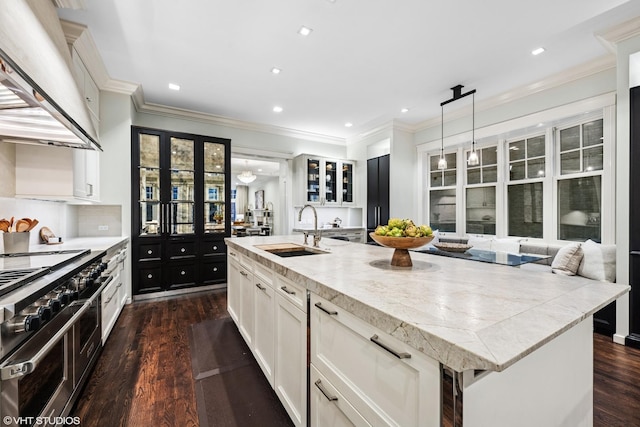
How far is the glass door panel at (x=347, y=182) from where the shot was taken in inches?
233

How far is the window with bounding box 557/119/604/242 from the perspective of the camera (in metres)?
3.29

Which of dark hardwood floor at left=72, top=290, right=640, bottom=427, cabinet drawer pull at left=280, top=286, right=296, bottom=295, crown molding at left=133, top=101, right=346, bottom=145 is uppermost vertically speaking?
crown molding at left=133, top=101, right=346, bottom=145

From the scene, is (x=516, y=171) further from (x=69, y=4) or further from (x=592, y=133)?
(x=69, y=4)

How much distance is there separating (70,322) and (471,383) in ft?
6.43

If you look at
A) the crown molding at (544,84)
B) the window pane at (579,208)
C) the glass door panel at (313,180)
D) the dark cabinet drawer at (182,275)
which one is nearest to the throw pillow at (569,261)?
the window pane at (579,208)

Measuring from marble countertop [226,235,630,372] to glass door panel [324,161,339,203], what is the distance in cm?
410

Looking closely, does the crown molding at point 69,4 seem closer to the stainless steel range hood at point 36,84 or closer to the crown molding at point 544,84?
the stainless steel range hood at point 36,84

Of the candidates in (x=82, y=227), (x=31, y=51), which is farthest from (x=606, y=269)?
(x=82, y=227)

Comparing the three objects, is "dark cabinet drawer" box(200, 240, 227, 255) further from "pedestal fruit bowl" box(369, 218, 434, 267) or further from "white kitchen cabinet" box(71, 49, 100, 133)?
"pedestal fruit bowl" box(369, 218, 434, 267)

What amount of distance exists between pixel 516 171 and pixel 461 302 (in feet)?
13.5

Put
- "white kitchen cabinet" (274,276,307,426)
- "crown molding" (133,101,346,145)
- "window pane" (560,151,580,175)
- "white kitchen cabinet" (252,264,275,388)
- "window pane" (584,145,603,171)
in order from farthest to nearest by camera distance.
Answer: "crown molding" (133,101,346,145) → "window pane" (560,151,580,175) → "window pane" (584,145,603,171) → "white kitchen cabinet" (252,264,275,388) → "white kitchen cabinet" (274,276,307,426)

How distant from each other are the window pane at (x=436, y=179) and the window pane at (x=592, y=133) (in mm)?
2022

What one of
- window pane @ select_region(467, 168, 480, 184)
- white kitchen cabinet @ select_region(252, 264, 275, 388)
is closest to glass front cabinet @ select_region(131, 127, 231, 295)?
white kitchen cabinet @ select_region(252, 264, 275, 388)

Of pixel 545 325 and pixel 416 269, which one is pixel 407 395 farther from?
pixel 416 269
